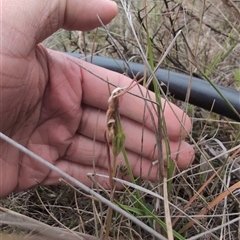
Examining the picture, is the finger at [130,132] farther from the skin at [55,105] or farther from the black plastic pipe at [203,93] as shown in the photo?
the black plastic pipe at [203,93]

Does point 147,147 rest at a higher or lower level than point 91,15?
lower

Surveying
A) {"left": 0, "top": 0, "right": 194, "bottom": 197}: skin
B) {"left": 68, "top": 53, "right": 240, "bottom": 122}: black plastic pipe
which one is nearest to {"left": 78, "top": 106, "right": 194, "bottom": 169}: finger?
{"left": 0, "top": 0, "right": 194, "bottom": 197}: skin

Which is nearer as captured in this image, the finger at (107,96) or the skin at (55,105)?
the skin at (55,105)

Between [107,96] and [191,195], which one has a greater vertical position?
[107,96]

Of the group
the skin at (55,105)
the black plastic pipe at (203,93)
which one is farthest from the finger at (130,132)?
the black plastic pipe at (203,93)

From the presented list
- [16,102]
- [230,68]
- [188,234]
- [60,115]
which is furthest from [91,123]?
[230,68]

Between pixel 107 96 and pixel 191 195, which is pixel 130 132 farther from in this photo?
pixel 191 195

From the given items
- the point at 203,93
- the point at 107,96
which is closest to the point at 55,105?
the point at 107,96

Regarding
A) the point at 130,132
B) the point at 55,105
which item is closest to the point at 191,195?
the point at 130,132

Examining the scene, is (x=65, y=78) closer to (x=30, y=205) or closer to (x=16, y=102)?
(x=16, y=102)
